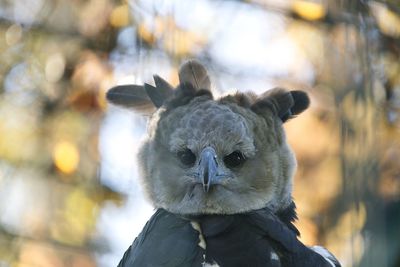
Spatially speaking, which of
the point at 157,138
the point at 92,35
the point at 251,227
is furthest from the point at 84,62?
the point at 251,227

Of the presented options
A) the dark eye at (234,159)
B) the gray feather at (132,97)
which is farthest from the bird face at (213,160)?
the gray feather at (132,97)

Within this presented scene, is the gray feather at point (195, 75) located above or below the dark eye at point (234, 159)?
above

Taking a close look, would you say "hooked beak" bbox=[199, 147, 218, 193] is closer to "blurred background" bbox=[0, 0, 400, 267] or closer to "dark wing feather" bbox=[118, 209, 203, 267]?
"dark wing feather" bbox=[118, 209, 203, 267]

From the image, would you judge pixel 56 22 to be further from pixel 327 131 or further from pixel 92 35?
pixel 327 131

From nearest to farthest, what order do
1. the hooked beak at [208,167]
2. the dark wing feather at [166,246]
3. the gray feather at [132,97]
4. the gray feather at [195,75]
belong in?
the dark wing feather at [166,246], the hooked beak at [208,167], the gray feather at [195,75], the gray feather at [132,97]

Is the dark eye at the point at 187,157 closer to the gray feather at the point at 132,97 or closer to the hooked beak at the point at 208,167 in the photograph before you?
the hooked beak at the point at 208,167

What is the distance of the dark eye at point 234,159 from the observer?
7.16ft

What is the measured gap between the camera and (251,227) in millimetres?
1967

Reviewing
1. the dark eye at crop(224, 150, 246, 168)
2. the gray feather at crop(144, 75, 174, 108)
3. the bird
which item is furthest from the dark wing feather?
the gray feather at crop(144, 75, 174, 108)

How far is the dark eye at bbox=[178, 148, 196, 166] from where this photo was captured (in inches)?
85.7

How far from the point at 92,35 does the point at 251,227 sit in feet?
8.64

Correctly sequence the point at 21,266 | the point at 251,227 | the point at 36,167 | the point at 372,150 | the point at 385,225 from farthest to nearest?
the point at 36,167 → the point at 21,266 → the point at 385,225 → the point at 372,150 → the point at 251,227

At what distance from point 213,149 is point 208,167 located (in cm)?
6

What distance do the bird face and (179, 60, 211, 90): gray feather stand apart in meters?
0.06
